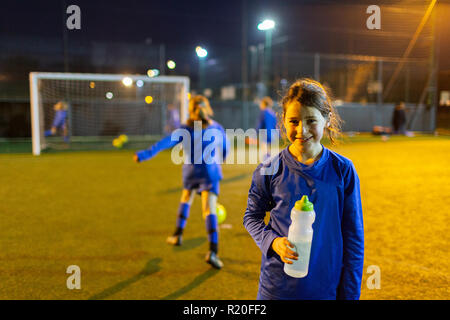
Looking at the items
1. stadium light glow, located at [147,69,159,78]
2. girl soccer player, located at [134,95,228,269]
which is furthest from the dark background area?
girl soccer player, located at [134,95,228,269]

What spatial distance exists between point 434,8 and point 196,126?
8.62 ft

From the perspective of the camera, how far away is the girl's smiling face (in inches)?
71.7

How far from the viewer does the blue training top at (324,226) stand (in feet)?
5.99

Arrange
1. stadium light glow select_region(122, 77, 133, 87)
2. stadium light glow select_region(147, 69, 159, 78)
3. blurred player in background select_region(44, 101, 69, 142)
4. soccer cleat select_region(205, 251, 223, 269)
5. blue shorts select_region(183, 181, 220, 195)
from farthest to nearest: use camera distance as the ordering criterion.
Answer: stadium light glow select_region(147, 69, 159, 78) < blurred player in background select_region(44, 101, 69, 142) < stadium light glow select_region(122, 77, 133, 87) < blue shorts select_region(183, 181, 220, 195) < soccer cleat select_region(205, 251, 223, 269)

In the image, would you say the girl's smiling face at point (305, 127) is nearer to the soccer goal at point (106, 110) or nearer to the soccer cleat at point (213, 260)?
the soccer cleat at point (213, 260)

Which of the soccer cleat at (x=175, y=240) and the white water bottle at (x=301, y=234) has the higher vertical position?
the white water bottle at (x=301, y=234)

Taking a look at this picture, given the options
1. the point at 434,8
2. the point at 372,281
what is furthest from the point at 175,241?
the point at 434,8

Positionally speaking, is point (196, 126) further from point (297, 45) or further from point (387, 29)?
point (297, 45)

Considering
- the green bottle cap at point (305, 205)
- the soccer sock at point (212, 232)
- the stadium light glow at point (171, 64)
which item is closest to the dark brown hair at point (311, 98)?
the green bottle cap at point (305, 205)

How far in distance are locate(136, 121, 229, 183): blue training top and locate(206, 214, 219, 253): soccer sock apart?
44 centimetres

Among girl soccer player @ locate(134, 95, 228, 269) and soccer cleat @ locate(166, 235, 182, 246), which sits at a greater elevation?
girl soccer player @ locate(134, 95, 228, 269)

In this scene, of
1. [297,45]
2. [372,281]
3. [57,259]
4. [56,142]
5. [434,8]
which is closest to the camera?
[434,8]

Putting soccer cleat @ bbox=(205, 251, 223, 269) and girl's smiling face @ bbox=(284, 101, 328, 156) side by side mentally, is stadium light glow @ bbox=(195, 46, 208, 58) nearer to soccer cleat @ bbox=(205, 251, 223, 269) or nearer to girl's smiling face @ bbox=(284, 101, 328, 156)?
soccer cleat @ bbox=(205, 251, 223, 269)

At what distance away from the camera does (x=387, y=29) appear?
3412 mm
